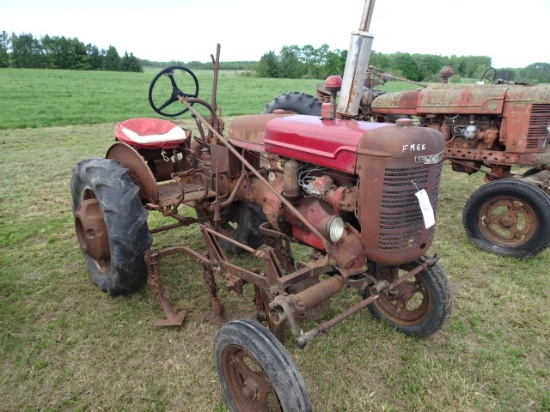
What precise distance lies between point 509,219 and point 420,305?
184cm

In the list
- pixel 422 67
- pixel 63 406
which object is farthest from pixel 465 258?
pixel 422 67

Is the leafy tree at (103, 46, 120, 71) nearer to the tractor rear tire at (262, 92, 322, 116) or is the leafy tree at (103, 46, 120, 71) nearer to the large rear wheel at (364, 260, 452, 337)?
the tractor rear tire at (262, 92, 322, 116)

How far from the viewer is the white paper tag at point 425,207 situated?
1.96 metres

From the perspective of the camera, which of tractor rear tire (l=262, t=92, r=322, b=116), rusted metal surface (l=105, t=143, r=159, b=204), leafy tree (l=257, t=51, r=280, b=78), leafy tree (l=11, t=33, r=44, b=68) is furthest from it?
leafy tree (l=11, t=33, r=44, b=68)

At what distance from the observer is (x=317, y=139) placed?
7.04 ft

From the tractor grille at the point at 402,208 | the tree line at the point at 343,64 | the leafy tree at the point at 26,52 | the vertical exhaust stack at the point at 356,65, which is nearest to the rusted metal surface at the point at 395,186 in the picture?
the tractor grille at the point at 402,208

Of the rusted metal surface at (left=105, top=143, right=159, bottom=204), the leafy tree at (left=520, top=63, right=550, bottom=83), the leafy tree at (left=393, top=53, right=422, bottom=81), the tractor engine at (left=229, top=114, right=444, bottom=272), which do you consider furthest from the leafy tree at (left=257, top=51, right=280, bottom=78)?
the tractor engine at (left=229, top=114, right=444, bottom=272)

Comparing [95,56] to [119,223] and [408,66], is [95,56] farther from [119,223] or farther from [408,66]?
[119,223]

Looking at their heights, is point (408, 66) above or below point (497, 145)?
above

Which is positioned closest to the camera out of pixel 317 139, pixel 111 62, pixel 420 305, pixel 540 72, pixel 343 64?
pixel 317 139

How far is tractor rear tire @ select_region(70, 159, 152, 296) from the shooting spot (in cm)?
266

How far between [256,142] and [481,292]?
2.10 metres

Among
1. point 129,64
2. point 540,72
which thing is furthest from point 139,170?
point 129,64

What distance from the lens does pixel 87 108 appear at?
47.5ft
